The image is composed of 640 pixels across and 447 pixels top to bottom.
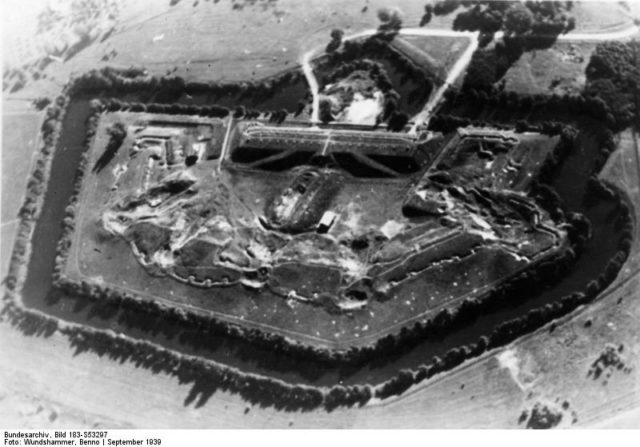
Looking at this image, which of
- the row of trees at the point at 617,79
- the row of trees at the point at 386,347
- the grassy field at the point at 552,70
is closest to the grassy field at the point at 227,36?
the grassy field at the point at 552,70

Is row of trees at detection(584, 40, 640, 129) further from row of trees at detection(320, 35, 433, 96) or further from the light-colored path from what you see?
row of trees at detection(320, 35, 433, 96)

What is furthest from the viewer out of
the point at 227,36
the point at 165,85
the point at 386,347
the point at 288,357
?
the point at 227,36

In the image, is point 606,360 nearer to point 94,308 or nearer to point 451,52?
point 451,52

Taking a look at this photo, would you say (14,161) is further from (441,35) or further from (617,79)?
(617,79)

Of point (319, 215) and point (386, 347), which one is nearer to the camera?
point (386, 347)

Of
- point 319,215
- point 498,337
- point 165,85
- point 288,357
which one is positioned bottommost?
point 288,357

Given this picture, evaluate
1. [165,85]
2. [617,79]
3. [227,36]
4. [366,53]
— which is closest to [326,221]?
[366,53]

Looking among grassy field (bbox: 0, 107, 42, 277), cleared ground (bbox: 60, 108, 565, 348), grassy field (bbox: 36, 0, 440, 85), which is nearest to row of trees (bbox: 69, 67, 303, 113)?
grassy field (bbox: 36, 0, 440, 85)
